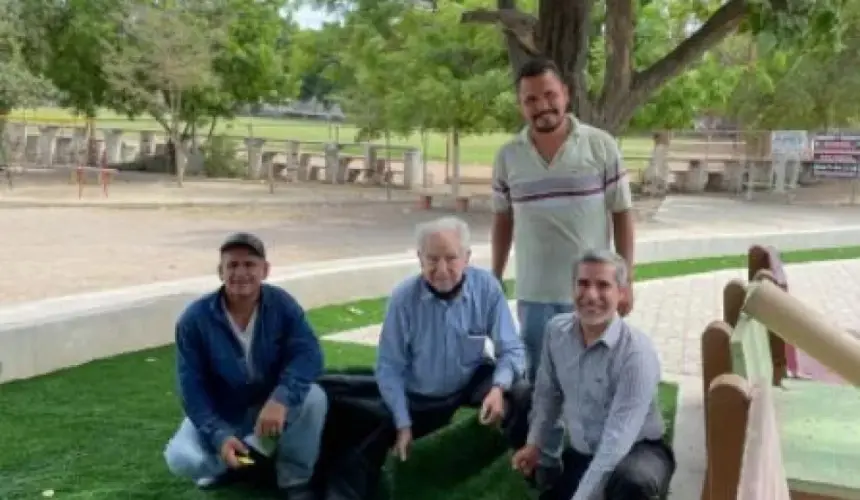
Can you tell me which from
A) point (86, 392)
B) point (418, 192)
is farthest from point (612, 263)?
point (418, 192)

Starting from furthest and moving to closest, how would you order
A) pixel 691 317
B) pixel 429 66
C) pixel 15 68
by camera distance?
pixel 15 68
pixel 429 66
pixel 691 317

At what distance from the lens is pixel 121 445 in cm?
499

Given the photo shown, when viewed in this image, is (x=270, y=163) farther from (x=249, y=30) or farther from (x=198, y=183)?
(x=249, y=30)

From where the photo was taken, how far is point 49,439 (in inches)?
199

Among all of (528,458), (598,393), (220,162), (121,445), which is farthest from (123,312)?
(220,162)

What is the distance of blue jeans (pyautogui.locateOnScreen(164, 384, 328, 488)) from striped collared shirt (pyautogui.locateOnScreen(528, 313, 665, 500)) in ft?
2.76

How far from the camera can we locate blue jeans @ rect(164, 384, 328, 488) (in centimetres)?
413

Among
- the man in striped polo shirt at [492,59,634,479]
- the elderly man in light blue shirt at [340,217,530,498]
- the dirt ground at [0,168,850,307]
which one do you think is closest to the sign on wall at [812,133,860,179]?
the dirt ground at [0,168,850,307]

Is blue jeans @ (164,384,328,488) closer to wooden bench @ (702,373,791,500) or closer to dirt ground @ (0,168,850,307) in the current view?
wooden bench @ (702,373,791,500)

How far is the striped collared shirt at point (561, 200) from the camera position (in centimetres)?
420

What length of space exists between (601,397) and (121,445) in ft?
7.84

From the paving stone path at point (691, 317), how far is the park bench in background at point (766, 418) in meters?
0.67

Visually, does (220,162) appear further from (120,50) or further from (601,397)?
(601,397)

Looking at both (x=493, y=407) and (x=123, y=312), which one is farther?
(x=123, y=312)
